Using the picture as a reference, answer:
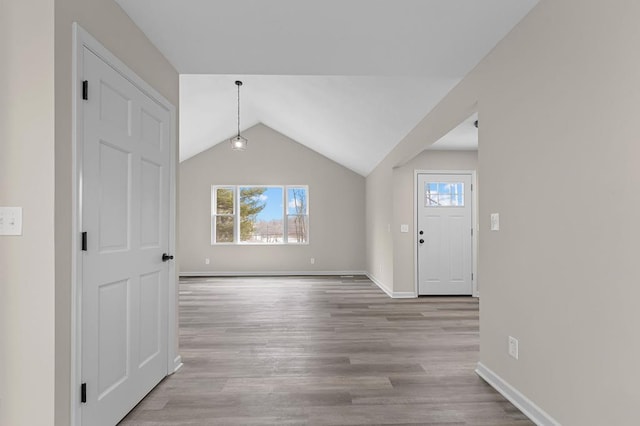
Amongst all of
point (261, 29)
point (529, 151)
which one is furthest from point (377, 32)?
point (529, 151)

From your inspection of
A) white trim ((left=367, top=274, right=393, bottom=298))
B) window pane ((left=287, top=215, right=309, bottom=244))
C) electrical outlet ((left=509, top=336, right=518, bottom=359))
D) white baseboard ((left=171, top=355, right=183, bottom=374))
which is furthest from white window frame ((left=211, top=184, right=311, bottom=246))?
electrical outlet ((left=509, top=336, right=518, bottom=359))

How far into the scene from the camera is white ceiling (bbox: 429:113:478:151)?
4.45m

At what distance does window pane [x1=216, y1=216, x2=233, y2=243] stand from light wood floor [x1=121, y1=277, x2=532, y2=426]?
3.42 m

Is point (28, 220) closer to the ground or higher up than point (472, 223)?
higher up

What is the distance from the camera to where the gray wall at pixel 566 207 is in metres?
1.51

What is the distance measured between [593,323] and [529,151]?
100 centimetres

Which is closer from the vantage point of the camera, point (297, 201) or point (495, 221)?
point (495, 221)

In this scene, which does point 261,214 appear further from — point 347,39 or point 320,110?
point 347,39

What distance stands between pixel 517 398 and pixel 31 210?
2810 millimetres

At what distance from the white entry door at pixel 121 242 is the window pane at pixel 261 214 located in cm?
596

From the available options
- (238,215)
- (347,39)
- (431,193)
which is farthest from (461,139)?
(238,215)

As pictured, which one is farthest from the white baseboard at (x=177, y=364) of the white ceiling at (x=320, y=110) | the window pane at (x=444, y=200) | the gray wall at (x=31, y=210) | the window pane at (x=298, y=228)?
the window pane at (x=298, y=228)

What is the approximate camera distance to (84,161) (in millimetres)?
1773

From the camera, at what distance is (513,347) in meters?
2.34
